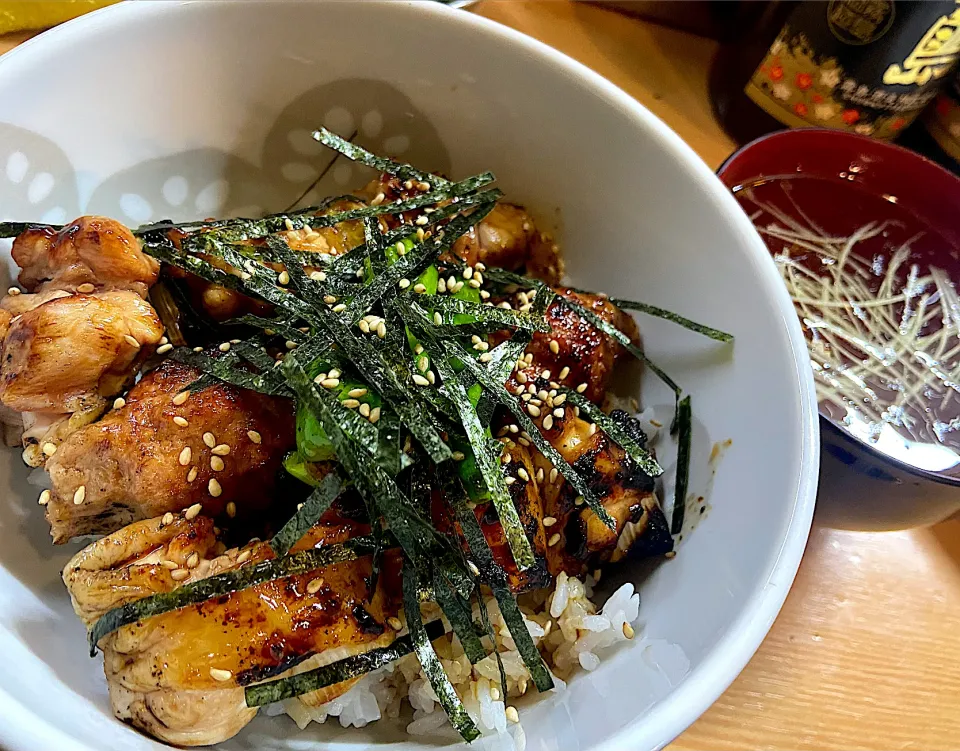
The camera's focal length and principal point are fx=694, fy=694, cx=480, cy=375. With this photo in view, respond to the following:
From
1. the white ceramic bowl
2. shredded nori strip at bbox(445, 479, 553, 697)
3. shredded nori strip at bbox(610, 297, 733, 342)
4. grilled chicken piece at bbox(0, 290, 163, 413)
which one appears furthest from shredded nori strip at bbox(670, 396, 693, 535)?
grilled chicken piece at bbox(0, 290, 163, 413)

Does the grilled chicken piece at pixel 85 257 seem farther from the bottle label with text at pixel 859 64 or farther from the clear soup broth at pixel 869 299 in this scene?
the bottle label with text at pixel 859 64

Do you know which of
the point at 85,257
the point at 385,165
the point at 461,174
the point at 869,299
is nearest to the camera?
the point at 85,257

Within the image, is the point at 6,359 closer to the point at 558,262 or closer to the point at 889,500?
the point at 558,262

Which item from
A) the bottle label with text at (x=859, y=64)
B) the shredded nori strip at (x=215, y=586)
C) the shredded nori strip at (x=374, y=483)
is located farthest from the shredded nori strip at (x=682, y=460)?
the bottle label with text at (x=859, y=64)

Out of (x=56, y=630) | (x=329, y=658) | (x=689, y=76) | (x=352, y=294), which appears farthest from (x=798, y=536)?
(x=689, y=76)

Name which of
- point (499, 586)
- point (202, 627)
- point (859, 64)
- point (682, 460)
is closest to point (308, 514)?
point (202, 627)

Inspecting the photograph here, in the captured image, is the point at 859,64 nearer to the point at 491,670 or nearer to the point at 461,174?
the point at 461,174

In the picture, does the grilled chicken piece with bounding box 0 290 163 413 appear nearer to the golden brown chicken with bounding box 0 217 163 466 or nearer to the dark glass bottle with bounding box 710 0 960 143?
the golden brown chicken with bounding box 0 217 163 466
